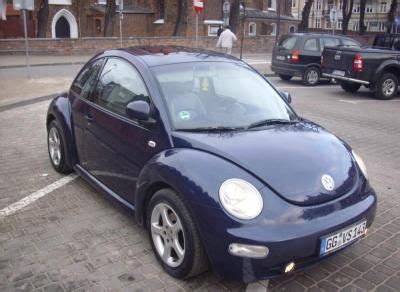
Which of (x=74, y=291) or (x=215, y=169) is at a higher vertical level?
(x=215, y=169)

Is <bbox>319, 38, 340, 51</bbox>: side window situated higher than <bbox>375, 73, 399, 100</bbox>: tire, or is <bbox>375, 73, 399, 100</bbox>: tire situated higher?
<bbox>319, 38, 340, 51</bbox>: side window

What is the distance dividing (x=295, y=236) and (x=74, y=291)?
5.27ft

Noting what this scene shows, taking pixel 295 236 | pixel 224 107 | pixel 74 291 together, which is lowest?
pixel 74 291

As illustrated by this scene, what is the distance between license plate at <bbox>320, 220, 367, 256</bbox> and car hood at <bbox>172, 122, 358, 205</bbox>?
0.24 meters

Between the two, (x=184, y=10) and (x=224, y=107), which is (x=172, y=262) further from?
(x=184, y=10)

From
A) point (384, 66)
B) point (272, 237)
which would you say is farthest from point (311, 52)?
point (272, 237)

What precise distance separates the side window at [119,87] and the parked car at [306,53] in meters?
12.0

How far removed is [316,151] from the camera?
3.53m

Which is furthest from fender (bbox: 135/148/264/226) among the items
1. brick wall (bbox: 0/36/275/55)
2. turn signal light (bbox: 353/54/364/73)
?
A: brick wall (bbox: 0/36/275/55)

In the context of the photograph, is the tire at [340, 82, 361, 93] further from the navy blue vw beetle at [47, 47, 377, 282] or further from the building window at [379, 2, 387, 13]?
the building window at [379, 2, 387, 13]

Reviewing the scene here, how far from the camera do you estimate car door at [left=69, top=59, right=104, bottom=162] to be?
4.87 meters

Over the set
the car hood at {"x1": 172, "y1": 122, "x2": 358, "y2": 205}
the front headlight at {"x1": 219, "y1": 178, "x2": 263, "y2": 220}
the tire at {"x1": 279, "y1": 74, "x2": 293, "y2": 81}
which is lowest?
the tire at {"x1": 279, "y1": 74, "x2": 293, "y2": 81}

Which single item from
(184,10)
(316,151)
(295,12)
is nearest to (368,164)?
(316,151)

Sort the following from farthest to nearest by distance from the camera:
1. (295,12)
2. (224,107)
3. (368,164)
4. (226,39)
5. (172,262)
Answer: (295,12), (226,39), (368,164), (224,107), (172,262)
